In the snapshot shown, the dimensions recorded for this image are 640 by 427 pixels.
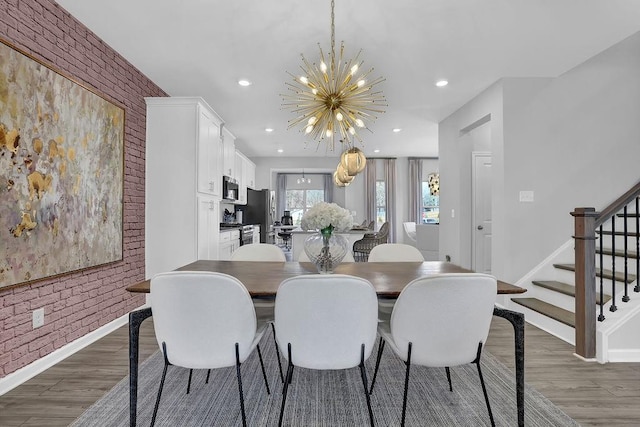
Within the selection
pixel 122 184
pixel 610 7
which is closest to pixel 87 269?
pixel 122 184

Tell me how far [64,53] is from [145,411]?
8.62 feet

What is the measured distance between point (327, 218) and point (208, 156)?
2.89 meters

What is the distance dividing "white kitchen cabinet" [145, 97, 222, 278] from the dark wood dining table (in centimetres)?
159

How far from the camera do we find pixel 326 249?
2086 mm

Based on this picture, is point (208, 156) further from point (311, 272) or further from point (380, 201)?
point (380, 201)

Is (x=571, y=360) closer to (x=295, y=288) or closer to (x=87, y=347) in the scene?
(x=295, y=288)

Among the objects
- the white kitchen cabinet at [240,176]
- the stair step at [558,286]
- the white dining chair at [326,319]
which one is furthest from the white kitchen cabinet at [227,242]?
the stair step at [558,286]

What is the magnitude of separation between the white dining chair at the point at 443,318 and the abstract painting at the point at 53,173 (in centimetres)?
234

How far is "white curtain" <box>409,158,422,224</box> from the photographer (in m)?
9.58

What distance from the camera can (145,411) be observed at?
1901 millimetres

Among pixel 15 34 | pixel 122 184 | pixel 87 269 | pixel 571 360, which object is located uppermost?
pixel 15 34

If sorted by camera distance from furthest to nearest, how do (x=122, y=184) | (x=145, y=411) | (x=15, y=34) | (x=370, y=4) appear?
1. (x=122, y=184)
2. (x=370, y=4)
3. (x=15, y=34)
4. (x=145, y=411)

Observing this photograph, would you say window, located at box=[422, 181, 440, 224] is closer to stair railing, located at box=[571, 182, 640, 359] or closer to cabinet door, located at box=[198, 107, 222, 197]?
cabinet door, located at box=[198, 107, 222, 197]

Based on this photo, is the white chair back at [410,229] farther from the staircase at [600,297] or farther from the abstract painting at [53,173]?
the abstract painting at [53,173]
